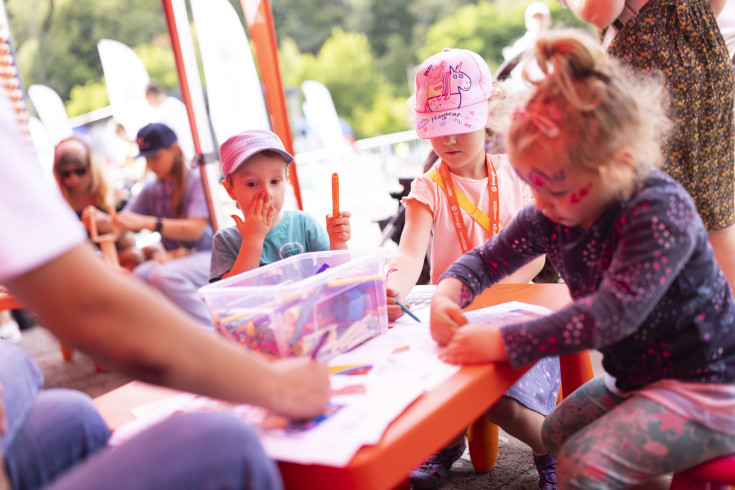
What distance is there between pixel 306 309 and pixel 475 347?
27 cm

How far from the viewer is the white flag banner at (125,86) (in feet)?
20.1

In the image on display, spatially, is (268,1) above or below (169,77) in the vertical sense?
below

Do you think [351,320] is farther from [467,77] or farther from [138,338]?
[467,77]

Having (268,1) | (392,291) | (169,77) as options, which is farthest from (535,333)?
(169,77)

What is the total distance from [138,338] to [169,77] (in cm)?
2112

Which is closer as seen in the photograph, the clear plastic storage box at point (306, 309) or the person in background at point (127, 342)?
the person in background at point (127, 342)

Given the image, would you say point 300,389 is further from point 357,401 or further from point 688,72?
point 688,72

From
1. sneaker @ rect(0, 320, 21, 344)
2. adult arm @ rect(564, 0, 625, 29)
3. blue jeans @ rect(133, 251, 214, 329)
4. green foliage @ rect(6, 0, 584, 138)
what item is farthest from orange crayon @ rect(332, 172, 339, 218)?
green foliage @ rect(6, 0, 584, 138)

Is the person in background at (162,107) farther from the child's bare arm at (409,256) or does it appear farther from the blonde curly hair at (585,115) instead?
the blonde curly hair at (585,115)

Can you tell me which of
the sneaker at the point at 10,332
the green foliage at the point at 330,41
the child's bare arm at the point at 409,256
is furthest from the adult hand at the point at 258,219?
the green foliage at the point at 330,41

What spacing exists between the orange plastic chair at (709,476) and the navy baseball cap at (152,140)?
297cm

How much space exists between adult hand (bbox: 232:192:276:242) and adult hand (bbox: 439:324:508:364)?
0.72 meters

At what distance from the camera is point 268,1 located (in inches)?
145

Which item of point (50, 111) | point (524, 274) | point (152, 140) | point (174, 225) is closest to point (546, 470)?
point (524, 274)
